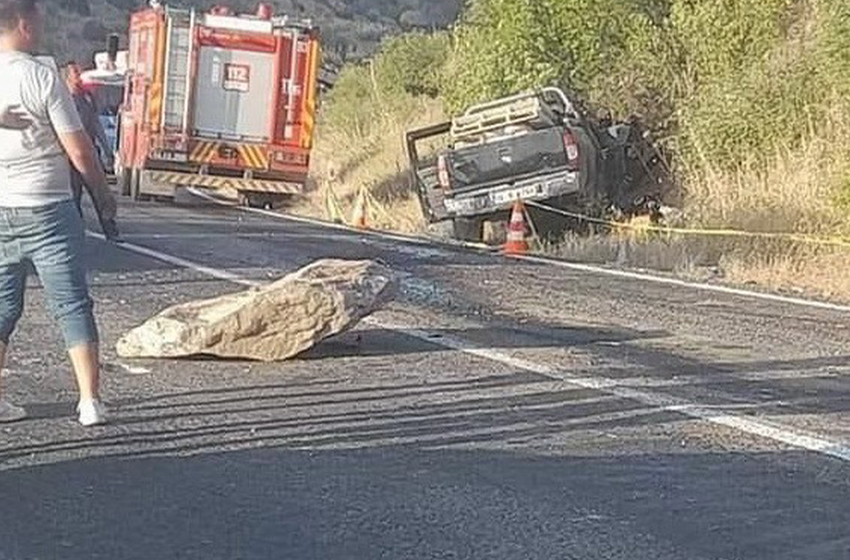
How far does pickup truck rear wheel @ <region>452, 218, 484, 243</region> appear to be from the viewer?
20234mm

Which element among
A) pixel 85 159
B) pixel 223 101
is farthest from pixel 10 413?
pixel 223 101

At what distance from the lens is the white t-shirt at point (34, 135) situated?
6.93m

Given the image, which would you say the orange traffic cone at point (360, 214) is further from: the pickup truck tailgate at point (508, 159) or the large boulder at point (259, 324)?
the large boulder at point (259, 324)

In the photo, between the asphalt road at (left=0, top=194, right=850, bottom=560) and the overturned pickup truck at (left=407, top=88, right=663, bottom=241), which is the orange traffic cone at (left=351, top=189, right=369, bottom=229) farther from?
the asphalt road at (left=0, top=194, right=850, bottom=560)

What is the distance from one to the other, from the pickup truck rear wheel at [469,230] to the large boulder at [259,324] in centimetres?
1035

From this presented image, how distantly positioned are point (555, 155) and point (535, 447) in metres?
11.8

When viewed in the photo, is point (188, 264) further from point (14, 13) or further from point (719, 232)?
point (14, 13)

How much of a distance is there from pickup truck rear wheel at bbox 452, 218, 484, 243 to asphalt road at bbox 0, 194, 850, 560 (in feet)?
26.1

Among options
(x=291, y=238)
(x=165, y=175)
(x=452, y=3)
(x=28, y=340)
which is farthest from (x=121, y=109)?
(x=452, y=3)

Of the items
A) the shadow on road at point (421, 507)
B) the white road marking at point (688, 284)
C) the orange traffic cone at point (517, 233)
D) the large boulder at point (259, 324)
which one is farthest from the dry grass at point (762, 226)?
the shadow on road at point (421, 507)

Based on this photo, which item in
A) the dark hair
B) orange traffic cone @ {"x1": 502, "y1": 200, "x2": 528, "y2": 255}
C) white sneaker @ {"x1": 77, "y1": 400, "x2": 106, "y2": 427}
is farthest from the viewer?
orange traffic cone @ {"x1": 502, "y1": 200, "x2": 528, "y2": 255}

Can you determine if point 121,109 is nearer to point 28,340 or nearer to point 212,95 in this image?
point 212,95

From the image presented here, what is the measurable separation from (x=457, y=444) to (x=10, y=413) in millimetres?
1943

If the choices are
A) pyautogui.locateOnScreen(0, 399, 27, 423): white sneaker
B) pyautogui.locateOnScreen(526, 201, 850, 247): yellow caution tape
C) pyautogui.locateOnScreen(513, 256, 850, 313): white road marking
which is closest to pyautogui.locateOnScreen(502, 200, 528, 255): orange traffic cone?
pyautogui.locateOnScreen(526, 201, 850, 247): yellow caution tape
